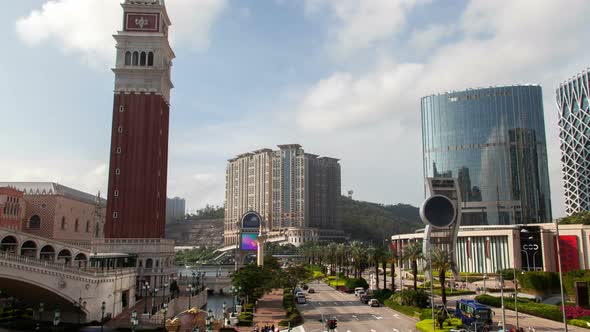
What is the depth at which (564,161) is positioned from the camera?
193 meters

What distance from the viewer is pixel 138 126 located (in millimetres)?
85562

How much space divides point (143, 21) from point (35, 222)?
1700 inches

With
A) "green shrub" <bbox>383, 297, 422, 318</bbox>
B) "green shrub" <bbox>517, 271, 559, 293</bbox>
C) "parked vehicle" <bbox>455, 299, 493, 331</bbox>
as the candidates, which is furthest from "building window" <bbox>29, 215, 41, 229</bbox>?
"green shrub" <bbox>517, 271, 559, 293</bbox>

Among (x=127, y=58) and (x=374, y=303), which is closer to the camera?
(x=374, y=303)

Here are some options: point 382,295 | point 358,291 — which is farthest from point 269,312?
point 358,291

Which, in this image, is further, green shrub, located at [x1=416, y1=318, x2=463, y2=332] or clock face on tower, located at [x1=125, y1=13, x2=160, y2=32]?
clock face on tower, located at [x1=125, y1=13, x2=160, y2=32]

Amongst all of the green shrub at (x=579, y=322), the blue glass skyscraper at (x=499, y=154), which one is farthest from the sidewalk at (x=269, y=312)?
the blue glass skyscraper at (x=499, y=154)

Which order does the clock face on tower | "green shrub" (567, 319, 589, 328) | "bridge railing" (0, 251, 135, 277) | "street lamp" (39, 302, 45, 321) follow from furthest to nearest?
1. the clock face on tower
2. "street lamp" (39, 302, 45, 321)
3. "bridge railing" (0, 251, 135, 277)
4. "green shrub" (567, 319, 589, 328)

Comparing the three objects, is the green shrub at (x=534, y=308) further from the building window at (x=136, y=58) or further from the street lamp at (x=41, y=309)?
the building window at (x=136, y=58)

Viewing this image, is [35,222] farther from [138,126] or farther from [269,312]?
[269,312]

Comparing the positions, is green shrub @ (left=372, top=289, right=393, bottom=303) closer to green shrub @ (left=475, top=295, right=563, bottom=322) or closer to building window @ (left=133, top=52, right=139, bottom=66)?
green shrub @ (left=475, top=295, right=563, bottom=322)

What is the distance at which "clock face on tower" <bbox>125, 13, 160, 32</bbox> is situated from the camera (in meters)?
88.3

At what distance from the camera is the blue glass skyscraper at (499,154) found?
16538 centimetres

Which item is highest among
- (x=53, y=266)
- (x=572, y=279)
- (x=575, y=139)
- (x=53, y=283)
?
(x=575, y=139)
